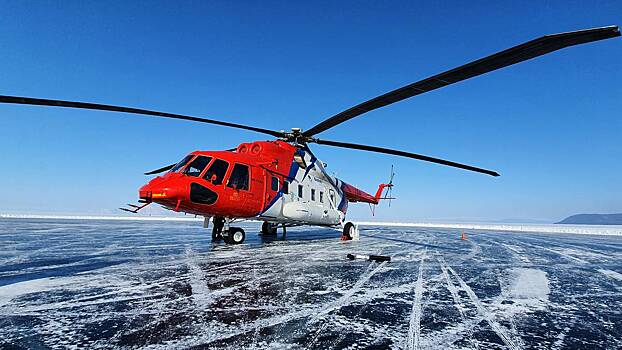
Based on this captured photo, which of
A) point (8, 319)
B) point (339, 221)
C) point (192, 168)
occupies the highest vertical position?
point (192, 168)

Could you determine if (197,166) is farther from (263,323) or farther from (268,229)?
(268,229)

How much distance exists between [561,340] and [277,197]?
1001 centimetres

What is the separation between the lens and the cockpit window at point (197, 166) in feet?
32.8

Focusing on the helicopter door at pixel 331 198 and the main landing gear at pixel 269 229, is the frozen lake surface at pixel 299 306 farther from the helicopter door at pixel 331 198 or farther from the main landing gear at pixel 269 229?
the main landing gear at pixel 269 229

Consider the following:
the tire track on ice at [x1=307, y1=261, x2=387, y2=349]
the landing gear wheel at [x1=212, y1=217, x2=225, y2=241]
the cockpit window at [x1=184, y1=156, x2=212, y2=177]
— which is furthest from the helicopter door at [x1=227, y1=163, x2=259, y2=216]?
the tire track on ice at [x1=307, y1=261, x2=387, y2=349]

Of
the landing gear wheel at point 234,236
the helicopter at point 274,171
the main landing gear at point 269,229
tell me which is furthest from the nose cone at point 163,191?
the main landing gear at point 269,229

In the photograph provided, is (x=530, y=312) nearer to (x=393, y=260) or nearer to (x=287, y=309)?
(x=287, y=309)

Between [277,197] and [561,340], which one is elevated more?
[277,197]

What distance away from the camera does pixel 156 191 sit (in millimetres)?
9219

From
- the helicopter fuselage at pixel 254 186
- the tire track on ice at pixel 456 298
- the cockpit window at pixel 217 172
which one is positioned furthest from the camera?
the cockpit window at pixel 217 172

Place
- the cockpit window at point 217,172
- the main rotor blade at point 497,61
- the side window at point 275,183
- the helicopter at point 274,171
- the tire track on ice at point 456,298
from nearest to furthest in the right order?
the tire track on ice at point 456,298 → the main rotor blade at point 497,61 → the helicopter at point 274,171 → the cockpit window at point 217,172 → the side window at point 275,183

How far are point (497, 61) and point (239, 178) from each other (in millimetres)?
8174

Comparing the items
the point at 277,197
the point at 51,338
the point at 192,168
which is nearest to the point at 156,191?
the point at 192,168

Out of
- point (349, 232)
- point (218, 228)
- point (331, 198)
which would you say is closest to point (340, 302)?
point (218, 228)
